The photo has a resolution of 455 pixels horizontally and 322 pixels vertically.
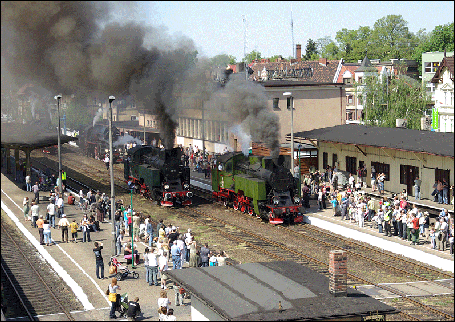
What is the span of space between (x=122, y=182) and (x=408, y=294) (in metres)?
28.9

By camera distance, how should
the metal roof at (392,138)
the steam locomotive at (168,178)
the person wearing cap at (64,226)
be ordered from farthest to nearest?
the steam locomotive at (168,178) < the metal roof at (392,138) < the person wearing cap at (64,226)

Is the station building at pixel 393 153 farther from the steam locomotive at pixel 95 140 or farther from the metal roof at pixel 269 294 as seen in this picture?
the steam locomotive at pixel 95 140

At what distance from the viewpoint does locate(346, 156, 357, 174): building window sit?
1457 inches

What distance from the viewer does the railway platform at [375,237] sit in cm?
2278

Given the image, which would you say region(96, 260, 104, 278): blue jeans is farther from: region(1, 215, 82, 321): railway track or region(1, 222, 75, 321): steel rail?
region(1, 222, 75, 321): steel rail

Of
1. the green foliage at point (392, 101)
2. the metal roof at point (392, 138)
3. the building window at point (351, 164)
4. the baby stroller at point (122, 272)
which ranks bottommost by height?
the baby stroller at point (122, 272)

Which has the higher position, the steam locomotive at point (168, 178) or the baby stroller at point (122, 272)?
the steam locomotive at point (168, 178)

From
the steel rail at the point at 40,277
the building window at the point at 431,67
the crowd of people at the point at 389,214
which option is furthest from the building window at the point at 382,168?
the building window at the point at 431,67

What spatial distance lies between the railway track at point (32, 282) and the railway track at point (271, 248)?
842 centimetres

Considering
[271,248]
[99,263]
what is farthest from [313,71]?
[99,263]

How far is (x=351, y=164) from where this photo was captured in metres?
37.4

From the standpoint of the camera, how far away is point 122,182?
45.0 metres

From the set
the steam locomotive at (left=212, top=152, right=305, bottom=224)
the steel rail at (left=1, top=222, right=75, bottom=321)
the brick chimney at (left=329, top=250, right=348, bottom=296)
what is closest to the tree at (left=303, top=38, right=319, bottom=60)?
the steam locomotive at (left=212, top=152, right=305, bottom=224)

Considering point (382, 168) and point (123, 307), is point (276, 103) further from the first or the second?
point (123, 307)
